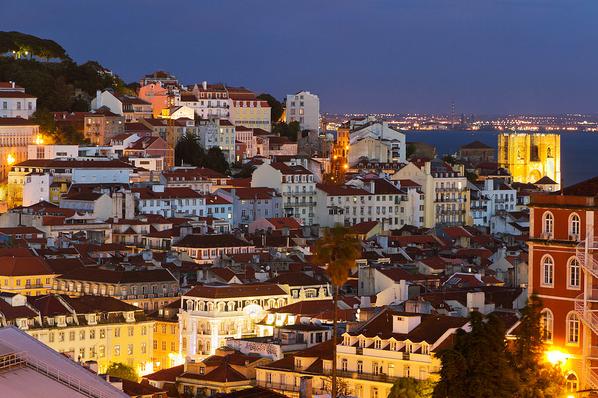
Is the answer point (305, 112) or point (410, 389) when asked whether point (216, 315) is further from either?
point (305, 112)

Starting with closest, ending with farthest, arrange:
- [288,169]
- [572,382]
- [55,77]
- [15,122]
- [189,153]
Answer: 1. [572,382]
2. [288,169]
3. [15,122]
4. [189,153]
5. [55,77]

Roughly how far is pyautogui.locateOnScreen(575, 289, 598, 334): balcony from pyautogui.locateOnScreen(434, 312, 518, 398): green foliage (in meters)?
1.74

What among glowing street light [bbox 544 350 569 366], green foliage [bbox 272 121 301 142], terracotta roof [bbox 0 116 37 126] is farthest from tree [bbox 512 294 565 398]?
green foliage [bbox 272 121 301 142]

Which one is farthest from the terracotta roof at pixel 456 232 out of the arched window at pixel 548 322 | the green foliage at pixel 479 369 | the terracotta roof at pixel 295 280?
the green foliage at pixel 479 369

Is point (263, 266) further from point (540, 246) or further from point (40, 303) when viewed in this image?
point (540, 246)

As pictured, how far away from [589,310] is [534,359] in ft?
5.09

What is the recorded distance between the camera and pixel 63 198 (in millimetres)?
98938

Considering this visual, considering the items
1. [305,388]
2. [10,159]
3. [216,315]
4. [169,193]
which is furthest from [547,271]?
[10,159]

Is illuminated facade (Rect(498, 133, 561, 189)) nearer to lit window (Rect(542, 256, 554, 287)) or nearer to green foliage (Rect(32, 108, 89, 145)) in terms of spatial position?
green foliage (Rect(32, 108, 89, 145))

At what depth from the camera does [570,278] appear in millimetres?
39219

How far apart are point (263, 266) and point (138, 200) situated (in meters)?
22.4

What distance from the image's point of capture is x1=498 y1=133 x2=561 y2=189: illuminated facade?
504ft

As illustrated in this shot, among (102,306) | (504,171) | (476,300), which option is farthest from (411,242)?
(504,171)

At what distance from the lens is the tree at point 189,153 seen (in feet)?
390
